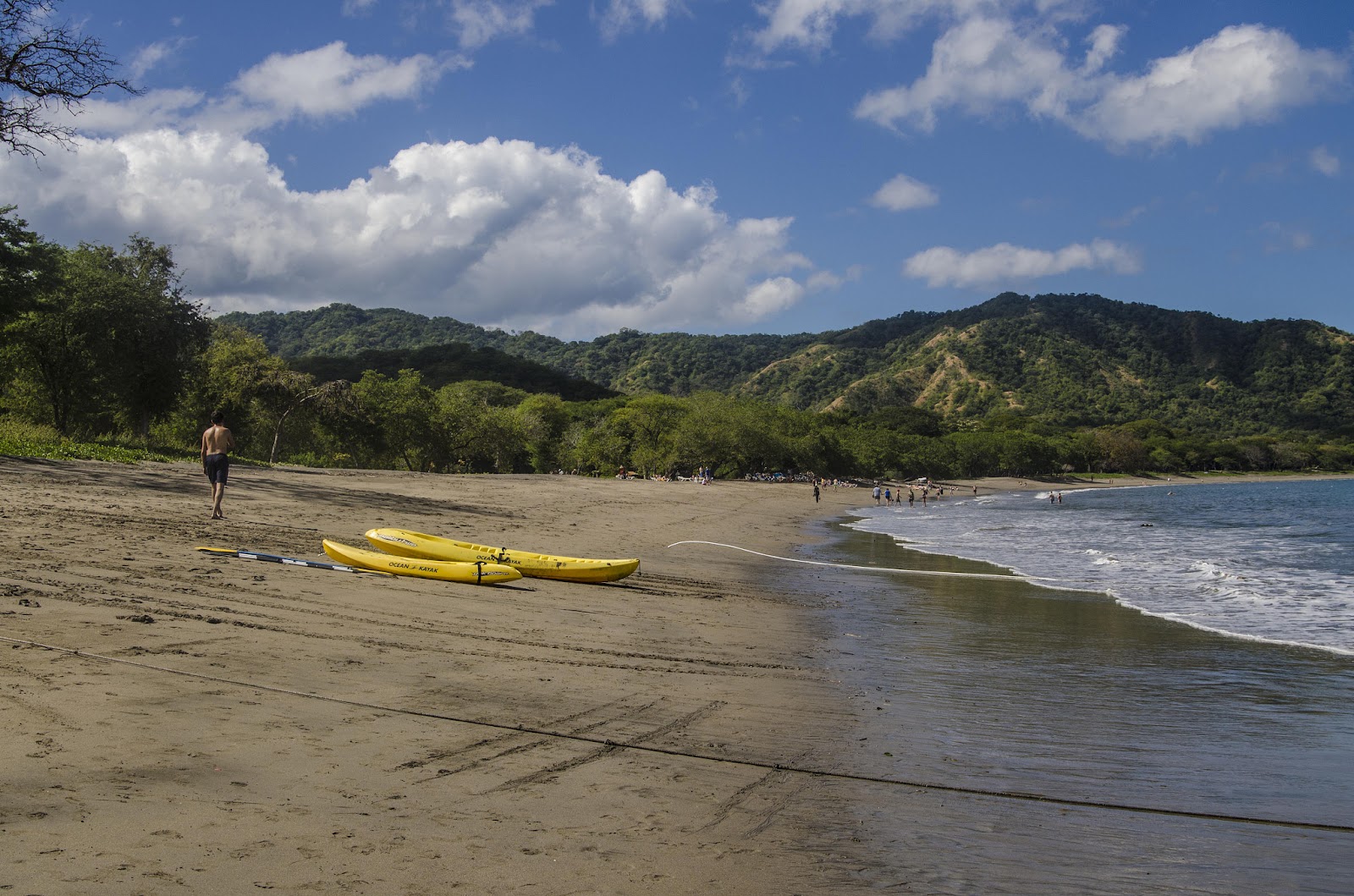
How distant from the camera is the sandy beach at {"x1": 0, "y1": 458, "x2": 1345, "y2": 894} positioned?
3789 mm

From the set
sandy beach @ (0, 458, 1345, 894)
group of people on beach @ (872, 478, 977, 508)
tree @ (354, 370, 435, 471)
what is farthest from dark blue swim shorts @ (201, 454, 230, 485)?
group of people on beach @ (872, 478, 977, 508)

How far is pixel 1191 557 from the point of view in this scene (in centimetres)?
2488

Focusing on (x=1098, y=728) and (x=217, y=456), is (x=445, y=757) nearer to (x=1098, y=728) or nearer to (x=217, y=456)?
(x=1098, y=728)

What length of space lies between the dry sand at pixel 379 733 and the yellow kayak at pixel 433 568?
0.77 feet

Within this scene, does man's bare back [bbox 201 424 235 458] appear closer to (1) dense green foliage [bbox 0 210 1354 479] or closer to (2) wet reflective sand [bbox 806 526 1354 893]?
(1) dense green foliage [bbox 0 210 1354 479]

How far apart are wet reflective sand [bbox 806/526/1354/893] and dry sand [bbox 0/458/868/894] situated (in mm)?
556

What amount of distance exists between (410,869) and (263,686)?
9.22 ft

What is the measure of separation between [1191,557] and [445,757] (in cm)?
2566

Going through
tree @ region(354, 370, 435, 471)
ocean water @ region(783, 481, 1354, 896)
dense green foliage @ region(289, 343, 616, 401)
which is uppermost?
dense green foliage @ region(289, 343, 616, 401)

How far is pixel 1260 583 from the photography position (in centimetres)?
1866

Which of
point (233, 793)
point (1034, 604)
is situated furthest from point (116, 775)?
point (1034, 604)

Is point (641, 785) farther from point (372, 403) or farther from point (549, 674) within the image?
point (372, 403)

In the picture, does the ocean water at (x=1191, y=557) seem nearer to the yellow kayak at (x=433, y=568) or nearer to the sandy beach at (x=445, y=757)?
the sandy beach at (x=445, y=757)

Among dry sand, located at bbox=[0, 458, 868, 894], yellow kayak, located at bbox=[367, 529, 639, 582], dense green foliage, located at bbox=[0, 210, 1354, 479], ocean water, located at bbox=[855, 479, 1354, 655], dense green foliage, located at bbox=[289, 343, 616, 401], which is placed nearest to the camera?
dry sand, located at bbox=[0, 458, 868, 894]
